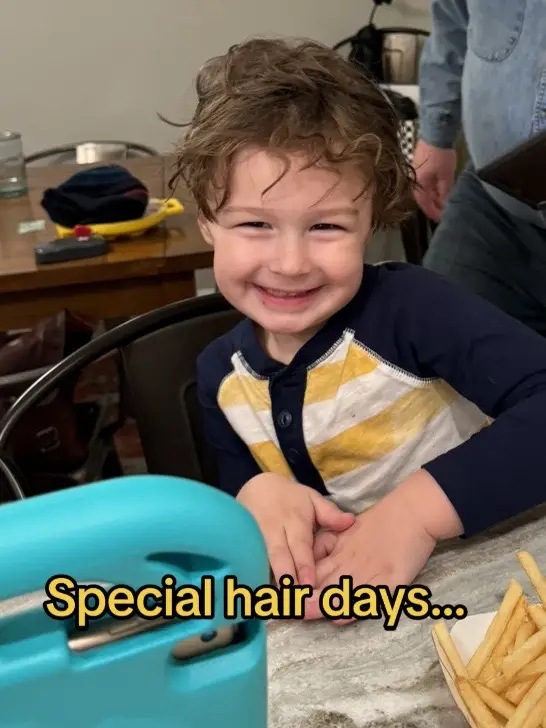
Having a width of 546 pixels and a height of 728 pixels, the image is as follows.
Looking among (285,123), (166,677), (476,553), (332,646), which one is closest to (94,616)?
(166,677)

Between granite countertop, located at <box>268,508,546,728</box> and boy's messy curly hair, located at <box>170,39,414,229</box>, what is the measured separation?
0.42 m

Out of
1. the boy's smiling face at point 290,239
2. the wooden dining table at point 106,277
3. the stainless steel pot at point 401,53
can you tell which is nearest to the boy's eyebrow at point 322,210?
the boy's smiling face at point 290,239

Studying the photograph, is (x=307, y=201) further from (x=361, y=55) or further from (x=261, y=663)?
(x=361, y=55)

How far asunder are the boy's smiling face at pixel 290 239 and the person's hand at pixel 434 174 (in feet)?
2.61

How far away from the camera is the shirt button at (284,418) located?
39.4 inches

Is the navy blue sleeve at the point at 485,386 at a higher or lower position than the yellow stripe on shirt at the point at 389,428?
higher

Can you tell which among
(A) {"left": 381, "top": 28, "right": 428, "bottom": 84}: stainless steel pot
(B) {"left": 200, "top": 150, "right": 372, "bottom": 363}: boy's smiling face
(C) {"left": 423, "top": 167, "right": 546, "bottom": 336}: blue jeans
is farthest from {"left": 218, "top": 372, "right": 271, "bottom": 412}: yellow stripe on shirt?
(A) {"left": 381, "top": 28, "right": 428, "bottom": 84}: stainless steel pot

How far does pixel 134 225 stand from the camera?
172 cm

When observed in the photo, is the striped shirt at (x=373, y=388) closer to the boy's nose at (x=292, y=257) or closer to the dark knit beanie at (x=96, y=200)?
the boy's nose at (x=292, y=257)

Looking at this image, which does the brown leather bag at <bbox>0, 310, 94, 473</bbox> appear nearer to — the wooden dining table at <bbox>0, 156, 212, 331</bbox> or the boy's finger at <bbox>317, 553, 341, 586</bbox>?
the wooden dining table at <bbox>0, 156, 212, 331</bbox>

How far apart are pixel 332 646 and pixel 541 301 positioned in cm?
97

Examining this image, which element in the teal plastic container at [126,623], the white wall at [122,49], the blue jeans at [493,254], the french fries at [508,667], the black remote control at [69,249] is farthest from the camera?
the white wall at [122,49]

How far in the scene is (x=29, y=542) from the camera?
0.30m

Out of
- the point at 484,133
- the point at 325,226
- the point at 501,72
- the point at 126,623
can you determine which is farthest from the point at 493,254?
the point at 126,623
